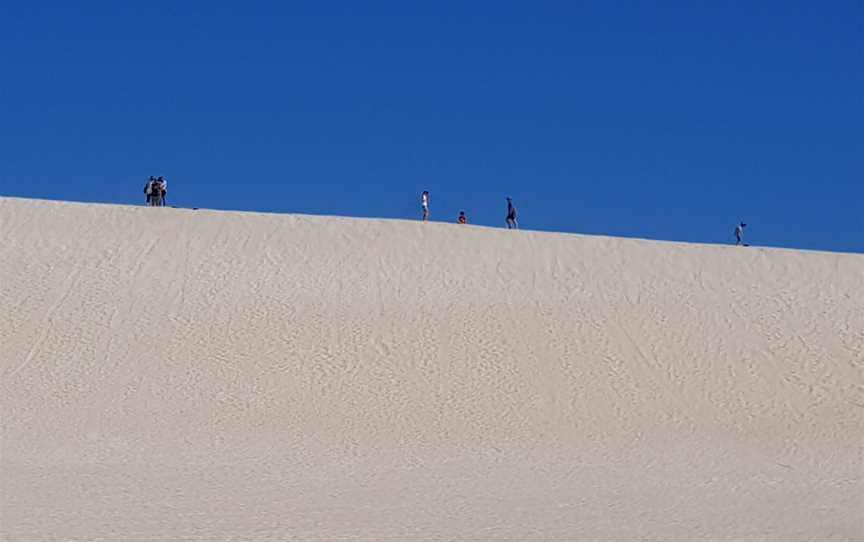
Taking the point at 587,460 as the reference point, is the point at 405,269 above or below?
above

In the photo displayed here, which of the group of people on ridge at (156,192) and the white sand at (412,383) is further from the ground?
the group of people on ridge at (156,192)

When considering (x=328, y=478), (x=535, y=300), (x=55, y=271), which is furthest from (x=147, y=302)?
(x=328, y=478)

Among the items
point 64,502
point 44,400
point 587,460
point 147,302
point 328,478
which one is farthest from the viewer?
point 147,302

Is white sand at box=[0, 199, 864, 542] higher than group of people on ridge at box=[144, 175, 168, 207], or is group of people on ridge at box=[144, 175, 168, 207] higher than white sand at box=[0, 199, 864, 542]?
group of people on ridge at box=[144, 175, 168, 207]

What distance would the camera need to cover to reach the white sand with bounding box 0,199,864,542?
14.6 metres

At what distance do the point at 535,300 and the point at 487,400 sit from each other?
477 centimetres

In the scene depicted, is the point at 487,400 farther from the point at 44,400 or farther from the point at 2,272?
the point at 2,272

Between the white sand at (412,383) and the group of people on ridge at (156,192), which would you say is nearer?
the white sand at (412,383)

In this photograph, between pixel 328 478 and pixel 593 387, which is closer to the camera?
pixel 328 478

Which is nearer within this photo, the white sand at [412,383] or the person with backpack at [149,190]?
the white sand at [412,383]

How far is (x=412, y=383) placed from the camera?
2191 cm

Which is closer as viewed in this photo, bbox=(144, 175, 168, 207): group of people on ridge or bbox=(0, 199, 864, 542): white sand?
bbox=(0, 199, 864, 542): white sand

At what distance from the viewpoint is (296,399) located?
21109mm

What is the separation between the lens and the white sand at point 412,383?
14.6 m
